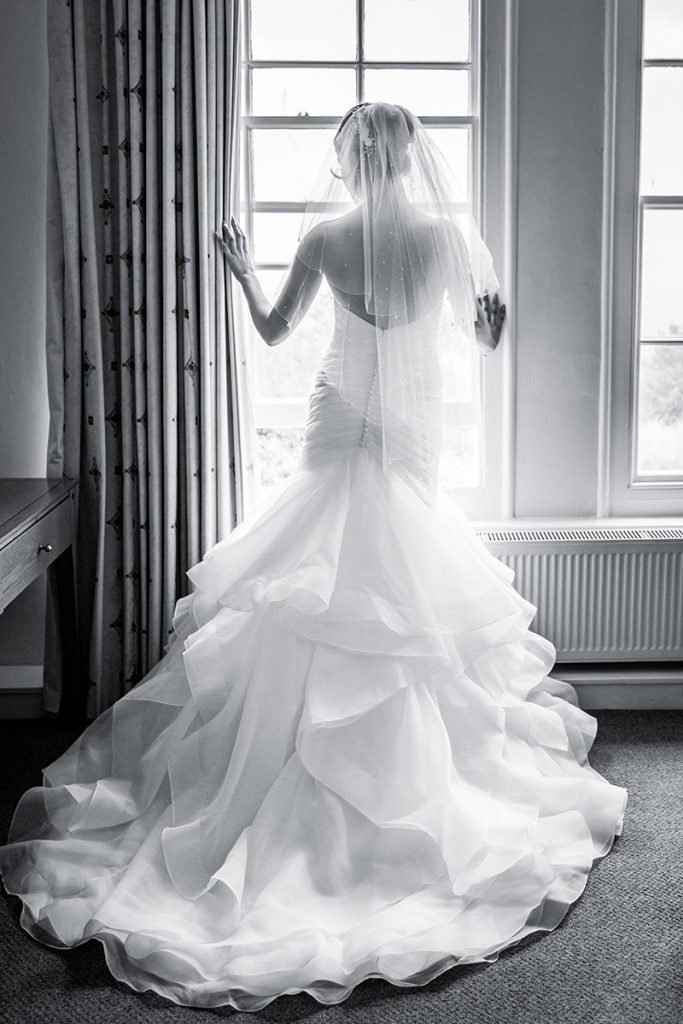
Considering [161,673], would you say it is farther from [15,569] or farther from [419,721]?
[419,721]

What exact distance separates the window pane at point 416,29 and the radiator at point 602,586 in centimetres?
158

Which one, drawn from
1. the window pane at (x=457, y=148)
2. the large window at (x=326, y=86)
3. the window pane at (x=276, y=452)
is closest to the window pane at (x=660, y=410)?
the large window at (x=326, y=86)

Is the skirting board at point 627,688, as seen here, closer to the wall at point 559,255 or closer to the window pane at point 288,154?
the wall at point 559,255

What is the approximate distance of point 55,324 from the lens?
3.06 meters

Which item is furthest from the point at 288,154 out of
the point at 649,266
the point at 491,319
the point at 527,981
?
the point at 527,981

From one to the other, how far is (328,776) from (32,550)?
1.03 m

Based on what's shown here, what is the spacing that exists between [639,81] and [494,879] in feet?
8.28

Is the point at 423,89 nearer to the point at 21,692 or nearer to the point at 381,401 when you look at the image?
the point at 381,401

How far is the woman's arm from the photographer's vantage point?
2.70 meters

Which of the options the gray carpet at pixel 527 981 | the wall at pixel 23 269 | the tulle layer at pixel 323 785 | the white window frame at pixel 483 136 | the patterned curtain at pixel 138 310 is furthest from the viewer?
the white window frame at pixel 483 136

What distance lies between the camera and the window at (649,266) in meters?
3.23

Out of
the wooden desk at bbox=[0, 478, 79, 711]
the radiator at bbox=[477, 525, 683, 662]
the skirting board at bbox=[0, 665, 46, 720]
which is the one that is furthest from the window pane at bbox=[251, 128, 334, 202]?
the skirting board at bbox=[0, 665, 46, 720]

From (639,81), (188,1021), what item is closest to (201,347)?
(639,81)

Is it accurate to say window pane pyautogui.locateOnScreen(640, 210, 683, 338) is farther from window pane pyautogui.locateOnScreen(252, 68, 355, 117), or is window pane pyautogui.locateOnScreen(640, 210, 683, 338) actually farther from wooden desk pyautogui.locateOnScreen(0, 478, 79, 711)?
wooden desk pyautogui.locateOnScreen(0, 478, 79, 711)
